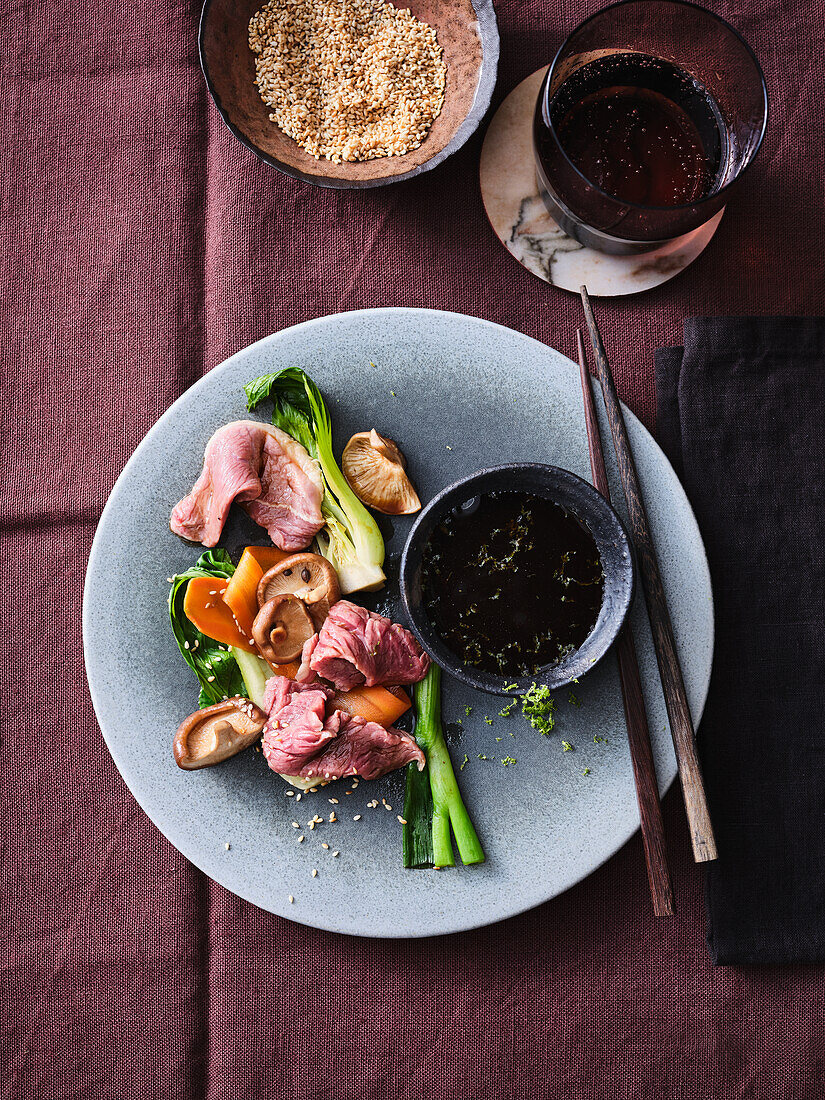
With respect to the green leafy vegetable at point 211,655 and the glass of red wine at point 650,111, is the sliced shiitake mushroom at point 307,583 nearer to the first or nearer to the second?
the green leafy vegetable at point 211,655

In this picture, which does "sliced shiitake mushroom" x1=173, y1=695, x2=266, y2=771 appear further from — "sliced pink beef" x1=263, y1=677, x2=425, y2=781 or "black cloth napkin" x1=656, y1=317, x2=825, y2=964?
"black cloth napkin" x1=656, y1=317, x2=825, y2=964

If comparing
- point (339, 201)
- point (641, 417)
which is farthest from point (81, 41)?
point (641, 417)

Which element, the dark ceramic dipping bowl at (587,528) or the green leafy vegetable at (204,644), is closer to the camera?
the dark ceramic dipping bowl at (587,528)

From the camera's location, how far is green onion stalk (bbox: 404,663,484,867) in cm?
168

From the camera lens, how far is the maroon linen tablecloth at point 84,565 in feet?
5.94

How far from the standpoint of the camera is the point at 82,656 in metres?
1.92

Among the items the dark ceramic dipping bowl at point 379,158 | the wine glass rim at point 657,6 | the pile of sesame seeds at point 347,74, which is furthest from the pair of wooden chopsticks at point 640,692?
the pile of sesame seeds at point 347,74

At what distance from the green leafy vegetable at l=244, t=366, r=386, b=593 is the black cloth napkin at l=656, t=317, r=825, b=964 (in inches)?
29.5

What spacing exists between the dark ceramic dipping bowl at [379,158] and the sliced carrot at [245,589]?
0.83 m

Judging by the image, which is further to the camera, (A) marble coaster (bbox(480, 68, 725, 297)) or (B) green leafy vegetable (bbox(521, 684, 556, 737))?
(A) marble coaster (bbox(480, 68, 725, 297))

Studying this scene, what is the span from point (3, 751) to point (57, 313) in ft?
3.55

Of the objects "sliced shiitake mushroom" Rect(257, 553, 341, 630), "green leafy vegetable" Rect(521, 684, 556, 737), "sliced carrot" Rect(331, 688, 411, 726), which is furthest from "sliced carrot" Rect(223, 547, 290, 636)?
"green leafy vegetable" Rect(521, 684, 556, 737)

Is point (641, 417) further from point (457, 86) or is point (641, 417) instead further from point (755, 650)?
point (457, 86)

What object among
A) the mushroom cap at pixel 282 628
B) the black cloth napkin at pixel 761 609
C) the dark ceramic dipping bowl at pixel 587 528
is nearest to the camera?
the dark ceramic dipping bowl at pixel 587 528
